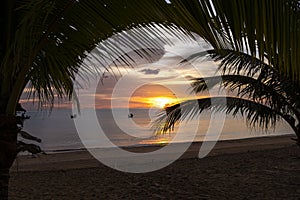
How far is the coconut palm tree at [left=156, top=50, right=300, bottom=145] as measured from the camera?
7.18 meters

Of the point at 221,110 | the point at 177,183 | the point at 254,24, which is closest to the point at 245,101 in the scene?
the point at 221,110

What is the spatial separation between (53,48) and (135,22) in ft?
2.62

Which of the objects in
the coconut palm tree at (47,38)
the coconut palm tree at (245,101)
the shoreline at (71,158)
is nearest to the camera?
the coconut palm tree at (47,38)

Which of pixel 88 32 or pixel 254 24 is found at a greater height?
pixel 88 32

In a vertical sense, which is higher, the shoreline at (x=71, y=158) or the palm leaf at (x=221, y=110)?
the palm leaf at (x=221, y=110)

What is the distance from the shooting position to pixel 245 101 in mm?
8102

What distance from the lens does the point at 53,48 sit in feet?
10.5

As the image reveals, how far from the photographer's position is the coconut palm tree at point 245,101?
283 inches

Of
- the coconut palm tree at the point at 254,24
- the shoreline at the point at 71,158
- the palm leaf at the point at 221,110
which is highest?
the coconut palm tree at the point at 254,24

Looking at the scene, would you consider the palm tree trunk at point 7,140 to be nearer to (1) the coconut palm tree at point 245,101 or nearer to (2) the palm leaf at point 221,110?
(1) the coconut palm tree at point 245,101

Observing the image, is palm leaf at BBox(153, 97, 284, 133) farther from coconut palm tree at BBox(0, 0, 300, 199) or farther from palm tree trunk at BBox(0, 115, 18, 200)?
palm tree trunk at BBox(0, 115, 18, 200)

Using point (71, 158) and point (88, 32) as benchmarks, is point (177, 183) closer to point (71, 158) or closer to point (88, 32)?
point (88, 32)

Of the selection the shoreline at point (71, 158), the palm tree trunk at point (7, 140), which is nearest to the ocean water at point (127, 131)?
the shoreline at point (71, 158)

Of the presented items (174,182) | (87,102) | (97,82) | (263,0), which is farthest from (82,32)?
(174,182)
